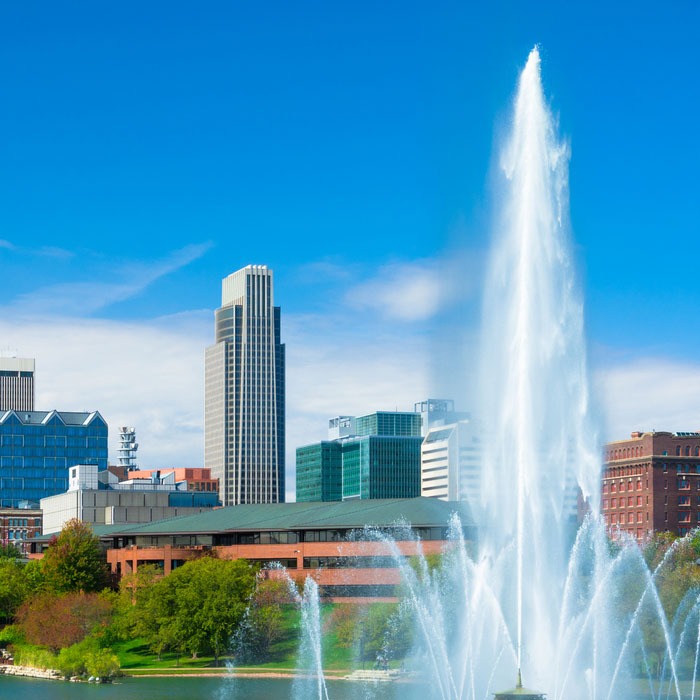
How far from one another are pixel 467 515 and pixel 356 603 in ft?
43.8

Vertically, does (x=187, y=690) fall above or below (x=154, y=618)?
below

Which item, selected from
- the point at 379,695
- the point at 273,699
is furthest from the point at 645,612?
the point at 273,699

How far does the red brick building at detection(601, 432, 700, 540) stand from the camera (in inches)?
6905

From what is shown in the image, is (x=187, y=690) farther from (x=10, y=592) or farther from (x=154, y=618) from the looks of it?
(x=10, y=592)

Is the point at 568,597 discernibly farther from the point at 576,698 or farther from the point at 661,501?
the point at 661,501

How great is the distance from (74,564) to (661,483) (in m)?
80.5

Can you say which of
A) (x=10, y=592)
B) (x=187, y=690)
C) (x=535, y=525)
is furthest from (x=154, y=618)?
(x=535, y=525)

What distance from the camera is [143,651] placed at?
111438 millimetres

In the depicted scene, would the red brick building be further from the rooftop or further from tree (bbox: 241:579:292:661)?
tree (bbox: 241:579:292:661)

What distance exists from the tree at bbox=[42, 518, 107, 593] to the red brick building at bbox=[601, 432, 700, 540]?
71848 millimetres

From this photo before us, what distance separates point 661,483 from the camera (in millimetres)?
176000

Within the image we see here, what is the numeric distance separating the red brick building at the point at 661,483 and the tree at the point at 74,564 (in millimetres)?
71848

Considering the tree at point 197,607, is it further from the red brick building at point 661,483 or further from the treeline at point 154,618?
the red brick building at point 661,483

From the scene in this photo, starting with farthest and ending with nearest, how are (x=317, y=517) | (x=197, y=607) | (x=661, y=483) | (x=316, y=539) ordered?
(x=661, y=483)
(x=317, y=517)
(x=316, y=539)
(x=197, y=607)
